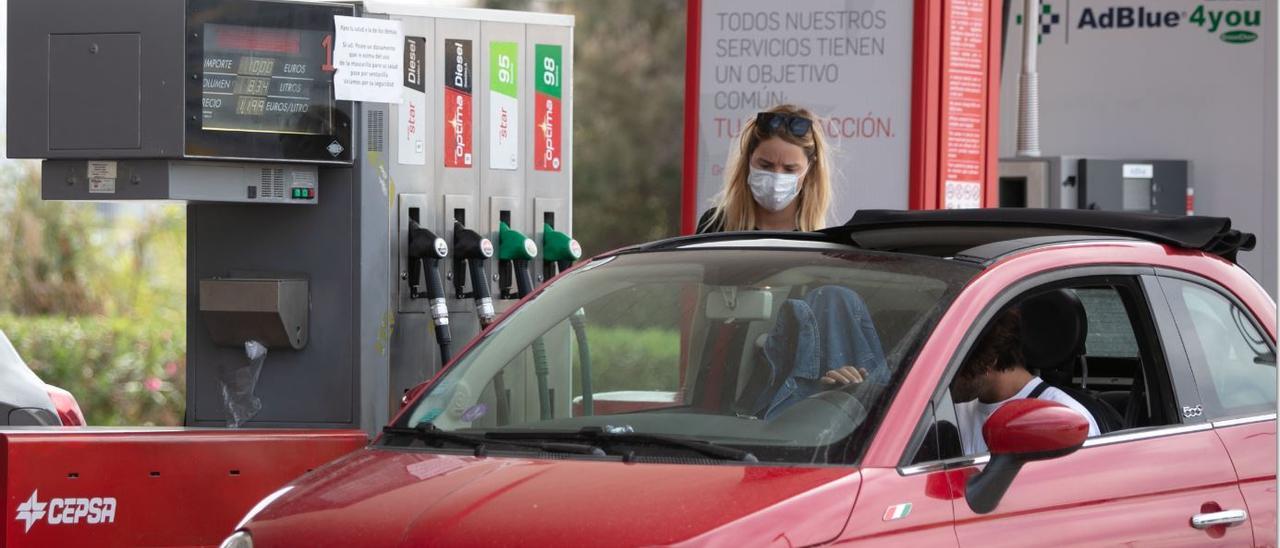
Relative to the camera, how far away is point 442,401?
4516 mm

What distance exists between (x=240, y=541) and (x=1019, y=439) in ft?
5.75

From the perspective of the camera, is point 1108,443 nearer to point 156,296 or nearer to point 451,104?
point 451,104

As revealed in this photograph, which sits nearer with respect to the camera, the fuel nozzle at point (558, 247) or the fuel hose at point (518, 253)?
the fuel hose at point (518, 253)

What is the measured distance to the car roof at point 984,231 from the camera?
4641 millimetres

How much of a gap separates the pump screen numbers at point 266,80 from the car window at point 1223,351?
3.06 metres

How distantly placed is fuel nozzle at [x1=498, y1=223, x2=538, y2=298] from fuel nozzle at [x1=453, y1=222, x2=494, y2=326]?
14 centimetres

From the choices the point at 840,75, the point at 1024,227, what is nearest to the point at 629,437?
the point at 1024,227

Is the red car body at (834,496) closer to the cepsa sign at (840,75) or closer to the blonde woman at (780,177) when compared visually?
the blonde woman at (780,177)

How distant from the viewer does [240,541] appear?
396 cm

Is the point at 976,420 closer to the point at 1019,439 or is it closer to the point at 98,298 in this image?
the point at 1019,439

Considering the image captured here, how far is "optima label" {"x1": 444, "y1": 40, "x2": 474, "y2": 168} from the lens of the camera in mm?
6812

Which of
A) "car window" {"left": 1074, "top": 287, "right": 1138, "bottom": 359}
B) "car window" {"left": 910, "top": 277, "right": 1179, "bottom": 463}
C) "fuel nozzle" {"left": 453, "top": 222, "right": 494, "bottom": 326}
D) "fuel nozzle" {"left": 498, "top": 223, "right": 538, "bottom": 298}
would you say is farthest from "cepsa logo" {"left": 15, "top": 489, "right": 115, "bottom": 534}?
"car window" {"left": 1074, "top": 287, "right": 1138, "bottom": 359}

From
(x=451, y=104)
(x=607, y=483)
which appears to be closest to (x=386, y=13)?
(x=451, y=104)

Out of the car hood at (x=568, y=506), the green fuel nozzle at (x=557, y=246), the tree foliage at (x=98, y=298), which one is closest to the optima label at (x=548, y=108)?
the green fuel nozzle at (x=557, y=246)
